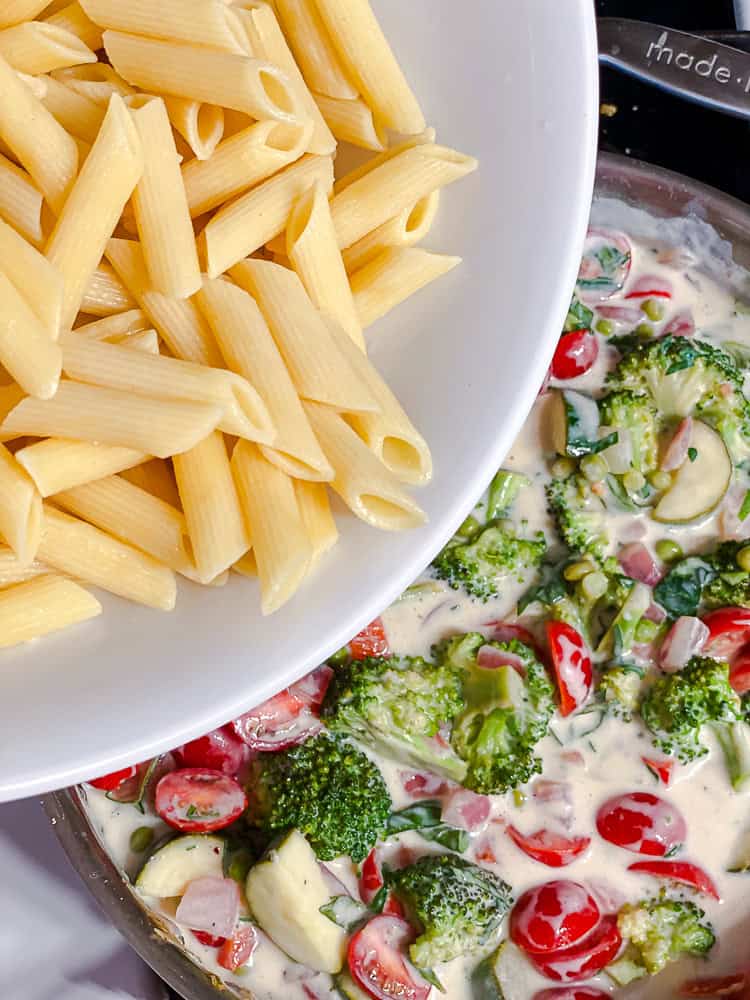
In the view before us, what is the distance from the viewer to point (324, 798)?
2.06 metres

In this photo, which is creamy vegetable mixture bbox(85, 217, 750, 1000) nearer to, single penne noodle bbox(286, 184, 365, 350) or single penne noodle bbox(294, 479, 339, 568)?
single penne noodle bbox(294, 479, 339, 568)

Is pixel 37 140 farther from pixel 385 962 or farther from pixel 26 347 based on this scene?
pixel 385 962

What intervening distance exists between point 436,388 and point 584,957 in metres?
1.21

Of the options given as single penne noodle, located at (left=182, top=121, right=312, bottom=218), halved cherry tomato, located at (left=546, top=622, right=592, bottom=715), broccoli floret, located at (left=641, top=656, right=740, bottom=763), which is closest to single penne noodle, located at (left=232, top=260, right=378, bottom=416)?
single penne noodle, located at (left=182, top=121, right=312, bottom=218)

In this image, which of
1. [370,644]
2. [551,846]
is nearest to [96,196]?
[370,644]

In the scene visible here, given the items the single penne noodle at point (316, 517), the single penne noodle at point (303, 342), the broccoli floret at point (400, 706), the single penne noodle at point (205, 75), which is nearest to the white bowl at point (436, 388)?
→ the single penne noodle at point (316, 517)

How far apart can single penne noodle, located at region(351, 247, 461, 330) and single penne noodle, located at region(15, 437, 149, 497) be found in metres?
0.34

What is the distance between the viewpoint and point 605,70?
2396 millimetres

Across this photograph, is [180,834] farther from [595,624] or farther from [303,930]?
[595,624]

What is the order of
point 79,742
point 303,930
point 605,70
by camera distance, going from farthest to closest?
point 605,70, point 303,930, point 79,742

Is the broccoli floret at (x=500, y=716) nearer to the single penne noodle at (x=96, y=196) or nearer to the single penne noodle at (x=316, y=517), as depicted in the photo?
the single penne noodle at (x=316, y=517)

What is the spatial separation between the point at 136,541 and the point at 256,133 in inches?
20.2

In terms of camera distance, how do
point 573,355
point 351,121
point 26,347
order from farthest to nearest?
point 573,355 → point 351,121 → point 26,347

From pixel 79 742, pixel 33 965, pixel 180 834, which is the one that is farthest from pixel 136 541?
pixel 33 965
